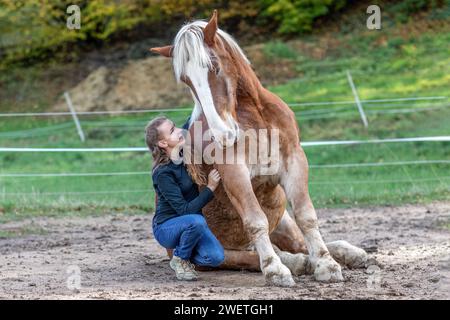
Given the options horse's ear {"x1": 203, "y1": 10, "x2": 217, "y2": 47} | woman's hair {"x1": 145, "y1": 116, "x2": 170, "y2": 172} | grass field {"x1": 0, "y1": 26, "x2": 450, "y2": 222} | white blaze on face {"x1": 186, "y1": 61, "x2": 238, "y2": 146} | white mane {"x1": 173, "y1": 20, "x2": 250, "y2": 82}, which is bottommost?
grass field {"x1": 0, "y1": 26, "x2": 450, "y2": 222}

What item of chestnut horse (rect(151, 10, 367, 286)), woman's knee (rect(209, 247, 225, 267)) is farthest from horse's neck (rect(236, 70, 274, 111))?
woman's knee (rect(209, 247, 225, 267))

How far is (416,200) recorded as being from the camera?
29.3ft

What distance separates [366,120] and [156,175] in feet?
31.9

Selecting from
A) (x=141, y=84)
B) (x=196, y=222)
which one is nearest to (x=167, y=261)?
(x=196, y=222)

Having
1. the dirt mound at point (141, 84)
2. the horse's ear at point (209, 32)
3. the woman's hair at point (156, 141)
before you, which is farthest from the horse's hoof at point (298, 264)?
the dirt mound at point (141, 84)

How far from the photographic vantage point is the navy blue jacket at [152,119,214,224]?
5090 millimetres

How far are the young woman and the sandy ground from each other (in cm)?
17

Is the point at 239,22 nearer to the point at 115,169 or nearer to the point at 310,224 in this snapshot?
the point at 115,169

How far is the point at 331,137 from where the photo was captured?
1413cm

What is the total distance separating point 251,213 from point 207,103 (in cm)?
73

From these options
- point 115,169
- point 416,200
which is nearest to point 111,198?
point 115,169

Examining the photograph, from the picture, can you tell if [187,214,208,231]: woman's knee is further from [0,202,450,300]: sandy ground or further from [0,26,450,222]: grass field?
[0,26,450,222]: grass field

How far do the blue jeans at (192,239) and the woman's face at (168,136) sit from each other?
47 cm

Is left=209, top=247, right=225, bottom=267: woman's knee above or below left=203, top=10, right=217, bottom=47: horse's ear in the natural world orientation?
below
